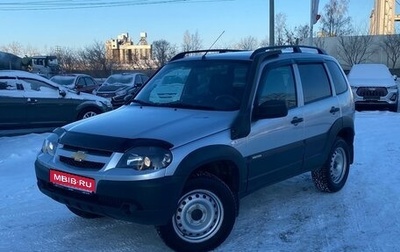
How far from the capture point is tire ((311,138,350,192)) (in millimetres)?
6031

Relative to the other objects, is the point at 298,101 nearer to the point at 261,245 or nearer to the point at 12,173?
the point at 261,245

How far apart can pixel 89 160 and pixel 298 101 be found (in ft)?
8.17

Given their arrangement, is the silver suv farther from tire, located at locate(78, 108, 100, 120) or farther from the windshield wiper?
tire, located at locate(78, 108, 100, 120)

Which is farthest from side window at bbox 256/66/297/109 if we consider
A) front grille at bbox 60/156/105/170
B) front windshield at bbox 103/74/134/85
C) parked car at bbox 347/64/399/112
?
front windshield at bbox 103/74/134/85

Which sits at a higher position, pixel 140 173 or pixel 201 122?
pixel 201 122

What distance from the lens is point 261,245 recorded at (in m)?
4.42

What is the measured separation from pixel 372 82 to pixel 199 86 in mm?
12341

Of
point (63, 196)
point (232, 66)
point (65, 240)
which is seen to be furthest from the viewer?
point (232, 66)

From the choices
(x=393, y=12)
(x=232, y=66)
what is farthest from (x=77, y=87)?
(x=393, y=12)

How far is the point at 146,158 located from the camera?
3.87 meters

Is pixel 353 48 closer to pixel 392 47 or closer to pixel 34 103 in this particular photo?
pixel 392 47

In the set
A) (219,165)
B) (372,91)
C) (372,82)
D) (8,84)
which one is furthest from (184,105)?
(372,82)

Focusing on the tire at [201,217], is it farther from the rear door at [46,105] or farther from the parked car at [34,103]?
the rear door at [46,105]

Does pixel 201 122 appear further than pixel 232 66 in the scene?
No
